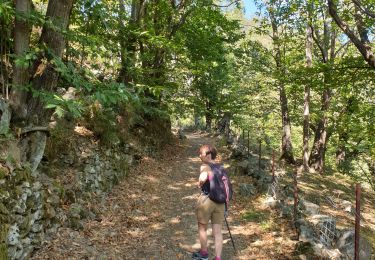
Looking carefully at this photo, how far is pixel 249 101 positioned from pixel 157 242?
18.6 meters

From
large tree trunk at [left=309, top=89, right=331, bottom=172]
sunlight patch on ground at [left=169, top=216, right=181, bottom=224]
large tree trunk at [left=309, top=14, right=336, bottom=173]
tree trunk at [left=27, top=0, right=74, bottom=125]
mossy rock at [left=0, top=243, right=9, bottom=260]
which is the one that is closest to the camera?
mossy rock at [left=0, top=243, right=9, bottom=260]

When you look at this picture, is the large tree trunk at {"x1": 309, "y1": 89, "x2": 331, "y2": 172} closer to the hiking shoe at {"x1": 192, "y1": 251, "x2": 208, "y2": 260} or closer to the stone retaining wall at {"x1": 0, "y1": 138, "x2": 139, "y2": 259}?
the stone retaining wall at {"x1": 0, "y1": 138, "x2": 139, "y2": 259}

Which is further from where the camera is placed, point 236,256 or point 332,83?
point 332,83

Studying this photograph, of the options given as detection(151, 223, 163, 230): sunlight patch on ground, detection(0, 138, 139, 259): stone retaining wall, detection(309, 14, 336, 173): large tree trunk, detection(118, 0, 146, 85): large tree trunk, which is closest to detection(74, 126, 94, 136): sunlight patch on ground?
detection(0, 138, 139, 259): stone retaining wall

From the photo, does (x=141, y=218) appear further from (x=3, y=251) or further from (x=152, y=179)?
(x=3, y=251)

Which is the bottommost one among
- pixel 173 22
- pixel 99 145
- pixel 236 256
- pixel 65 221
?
pixel 236 256

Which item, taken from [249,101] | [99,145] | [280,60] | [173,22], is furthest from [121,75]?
[249,101]

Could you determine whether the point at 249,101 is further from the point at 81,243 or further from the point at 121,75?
the point at 81,243

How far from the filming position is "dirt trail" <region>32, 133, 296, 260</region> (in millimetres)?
6488

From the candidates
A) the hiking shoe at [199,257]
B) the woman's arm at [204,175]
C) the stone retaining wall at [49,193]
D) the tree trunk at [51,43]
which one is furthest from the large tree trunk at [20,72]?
the hiking shoe at [199,257]

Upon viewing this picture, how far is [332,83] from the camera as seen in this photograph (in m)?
11.7

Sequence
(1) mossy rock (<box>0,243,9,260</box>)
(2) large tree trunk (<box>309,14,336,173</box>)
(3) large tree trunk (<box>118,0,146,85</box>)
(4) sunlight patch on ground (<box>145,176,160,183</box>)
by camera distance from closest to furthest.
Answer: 1. (1) mossy rock (<box>0,243,9,260</box>)
2. (3) large tree trunk (<box>118,0,146,85</box>)
3. (4) sunlight patch on ground (<box>145,176,160,183</box>)
4. (2) large tree trunk (<box>309,14,336,173</box>)

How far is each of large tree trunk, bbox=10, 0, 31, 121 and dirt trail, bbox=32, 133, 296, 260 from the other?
246 cm

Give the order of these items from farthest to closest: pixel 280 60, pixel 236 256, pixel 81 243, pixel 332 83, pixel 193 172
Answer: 1. pixel 280 60
2. pixel 193 172
3. pixel 332 83
4. pixel 236 256
5. pixel 81 243
